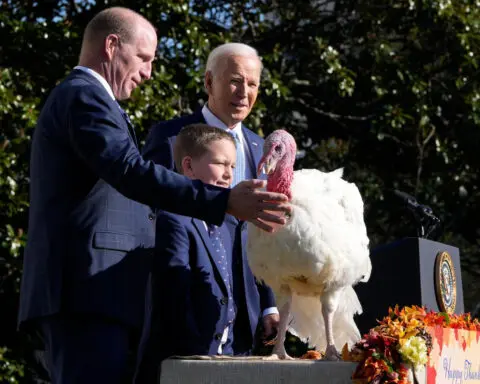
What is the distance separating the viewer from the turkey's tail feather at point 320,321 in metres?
3.65

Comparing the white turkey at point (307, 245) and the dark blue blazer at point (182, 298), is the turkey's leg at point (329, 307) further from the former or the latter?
the dark blue blazer at point (182, 298)

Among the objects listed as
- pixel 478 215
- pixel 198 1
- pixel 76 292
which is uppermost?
pixel 198 1

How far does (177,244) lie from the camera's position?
3518mm

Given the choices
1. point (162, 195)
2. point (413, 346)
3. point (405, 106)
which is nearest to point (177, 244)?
point (162, 195)

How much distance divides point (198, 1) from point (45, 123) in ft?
16.2

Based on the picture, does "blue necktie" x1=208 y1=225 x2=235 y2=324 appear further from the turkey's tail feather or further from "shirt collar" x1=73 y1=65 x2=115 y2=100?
"shirt collar" x1=73 y1=65 x2=115 y2=100

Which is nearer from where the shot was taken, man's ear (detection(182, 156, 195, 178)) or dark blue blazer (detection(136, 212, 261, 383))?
dark blue blazer (detection(136, 212, 261, 383))

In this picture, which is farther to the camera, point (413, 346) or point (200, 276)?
point (200, 276)

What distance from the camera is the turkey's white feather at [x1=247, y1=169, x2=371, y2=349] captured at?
323 centimetres

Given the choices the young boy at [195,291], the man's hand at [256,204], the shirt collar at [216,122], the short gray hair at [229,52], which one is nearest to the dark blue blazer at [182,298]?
the young boy at [195,291]

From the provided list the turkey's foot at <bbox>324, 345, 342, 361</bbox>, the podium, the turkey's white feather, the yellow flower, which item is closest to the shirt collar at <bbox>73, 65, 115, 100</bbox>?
the turkey's white feather

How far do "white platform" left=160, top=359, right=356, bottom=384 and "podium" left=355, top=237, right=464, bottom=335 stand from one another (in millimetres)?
1391

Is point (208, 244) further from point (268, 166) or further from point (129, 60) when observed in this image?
point (129, 60)

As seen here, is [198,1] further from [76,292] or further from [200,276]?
[76,292]
